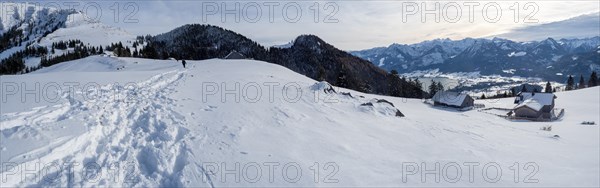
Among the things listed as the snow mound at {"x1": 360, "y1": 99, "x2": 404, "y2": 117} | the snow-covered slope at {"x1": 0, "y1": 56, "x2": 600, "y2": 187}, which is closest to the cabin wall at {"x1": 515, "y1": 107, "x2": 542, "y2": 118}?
the snow-covered slope at {"x1": 0, "y1": 56, "x2": 600, "y2": 187}

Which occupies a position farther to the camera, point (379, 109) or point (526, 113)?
point (526, 113)

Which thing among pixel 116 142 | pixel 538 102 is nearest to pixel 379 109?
pixel 116 142

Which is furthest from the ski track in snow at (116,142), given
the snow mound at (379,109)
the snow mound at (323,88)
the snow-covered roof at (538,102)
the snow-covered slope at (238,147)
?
the snow-covered roof at (538,102)

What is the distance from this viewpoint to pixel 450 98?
60.3 meters

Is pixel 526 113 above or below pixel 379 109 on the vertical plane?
below

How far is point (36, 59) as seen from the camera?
16662 cm

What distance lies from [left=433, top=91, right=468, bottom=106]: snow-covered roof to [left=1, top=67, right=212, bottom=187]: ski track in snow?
53.7 metres

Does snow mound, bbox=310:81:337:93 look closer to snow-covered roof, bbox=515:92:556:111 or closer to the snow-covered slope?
the snow-covered slope

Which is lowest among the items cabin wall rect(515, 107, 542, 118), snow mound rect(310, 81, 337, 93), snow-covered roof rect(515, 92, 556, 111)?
cabin wall rect(515, 107, 542, 118)

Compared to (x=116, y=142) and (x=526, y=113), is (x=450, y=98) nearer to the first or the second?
(x=526, y=113)

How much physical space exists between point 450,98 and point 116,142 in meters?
59.2

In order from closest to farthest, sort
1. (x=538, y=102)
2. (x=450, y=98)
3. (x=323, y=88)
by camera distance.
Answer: (x=323, y=88) → (x=538, y=102) → (x=450, y=98)

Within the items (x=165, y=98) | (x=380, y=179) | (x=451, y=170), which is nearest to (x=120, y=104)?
(x=165, y=98)

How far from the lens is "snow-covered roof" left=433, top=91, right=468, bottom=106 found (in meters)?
58.8
